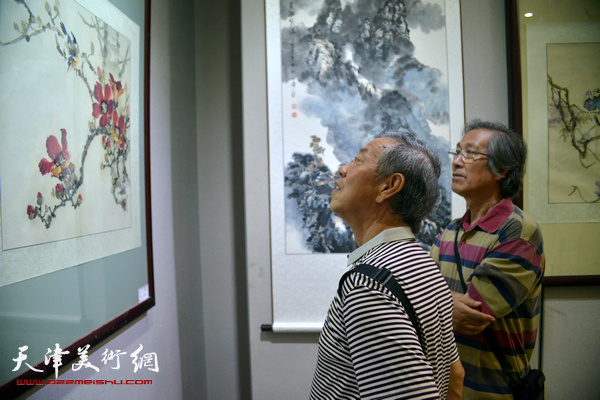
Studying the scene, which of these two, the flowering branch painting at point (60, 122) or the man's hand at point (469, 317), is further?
the man's hand at point (469, 317)

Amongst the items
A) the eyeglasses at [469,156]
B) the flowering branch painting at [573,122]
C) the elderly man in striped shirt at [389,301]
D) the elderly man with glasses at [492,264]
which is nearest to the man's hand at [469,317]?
the elderly man with glasses at [492,264]

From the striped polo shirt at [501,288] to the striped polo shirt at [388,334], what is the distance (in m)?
0.35

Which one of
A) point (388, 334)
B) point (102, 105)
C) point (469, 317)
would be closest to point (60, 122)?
point (102, 105)

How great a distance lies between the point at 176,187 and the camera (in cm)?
183

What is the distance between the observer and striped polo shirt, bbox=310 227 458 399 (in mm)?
695

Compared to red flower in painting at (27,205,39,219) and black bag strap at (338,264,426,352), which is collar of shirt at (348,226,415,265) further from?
red flower in painting at (27,205,39,219)

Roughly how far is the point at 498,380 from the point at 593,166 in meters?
1.38

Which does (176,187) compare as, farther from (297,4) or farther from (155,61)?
(297,4)

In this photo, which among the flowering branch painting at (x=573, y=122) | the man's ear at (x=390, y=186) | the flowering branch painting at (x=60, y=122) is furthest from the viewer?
the flowering branch painting at (x=573, y=122)

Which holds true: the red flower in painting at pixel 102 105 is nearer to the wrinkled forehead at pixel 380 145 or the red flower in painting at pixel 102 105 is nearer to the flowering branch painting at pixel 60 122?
the flowering branch painting at pixel 60 122

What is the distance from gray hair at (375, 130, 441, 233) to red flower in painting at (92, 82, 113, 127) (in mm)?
850

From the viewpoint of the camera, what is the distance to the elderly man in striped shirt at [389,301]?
70cm

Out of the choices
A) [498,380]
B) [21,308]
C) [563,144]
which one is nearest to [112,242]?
[21,308]

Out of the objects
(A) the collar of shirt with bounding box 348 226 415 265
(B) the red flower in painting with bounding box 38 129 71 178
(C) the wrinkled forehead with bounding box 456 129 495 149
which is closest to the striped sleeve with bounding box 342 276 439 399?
(A) the collar of shirt with bounding box 348 226 415 265
